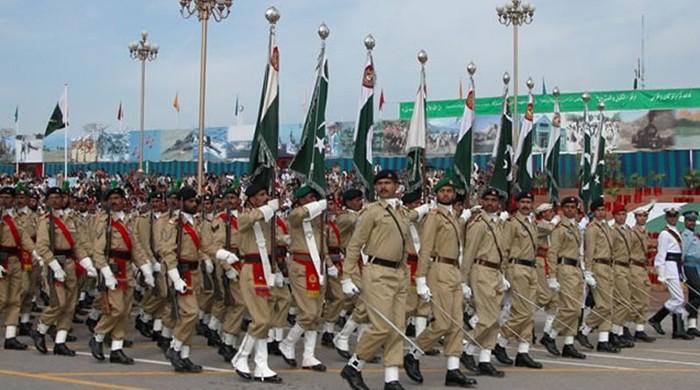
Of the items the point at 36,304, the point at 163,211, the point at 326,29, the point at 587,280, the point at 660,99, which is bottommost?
the point at 36,304

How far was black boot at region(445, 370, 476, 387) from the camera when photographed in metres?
8.61

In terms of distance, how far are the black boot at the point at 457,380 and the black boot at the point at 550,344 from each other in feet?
9.25

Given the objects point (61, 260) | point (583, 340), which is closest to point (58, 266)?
point (61, 260)

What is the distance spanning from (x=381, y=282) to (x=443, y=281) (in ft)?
3.34

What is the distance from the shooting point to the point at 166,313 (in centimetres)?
1100

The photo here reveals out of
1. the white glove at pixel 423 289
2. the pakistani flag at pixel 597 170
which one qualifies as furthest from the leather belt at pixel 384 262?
the pakistani flag at pixel 597 170

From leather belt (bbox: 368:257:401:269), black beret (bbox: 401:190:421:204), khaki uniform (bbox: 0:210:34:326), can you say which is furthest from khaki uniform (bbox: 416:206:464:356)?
khaki uniform (bbox: 0:210:34:326)

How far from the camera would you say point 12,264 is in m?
11.4

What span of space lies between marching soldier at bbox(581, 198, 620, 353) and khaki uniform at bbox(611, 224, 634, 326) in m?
0.38

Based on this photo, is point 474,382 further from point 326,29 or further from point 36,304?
point 36,304

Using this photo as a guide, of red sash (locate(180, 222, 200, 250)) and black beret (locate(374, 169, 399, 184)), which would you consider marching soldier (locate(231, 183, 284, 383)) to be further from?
red sash (locate(180, 222, 200, 250))

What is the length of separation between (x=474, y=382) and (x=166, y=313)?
4.19 metres

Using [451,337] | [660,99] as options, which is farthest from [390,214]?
[660,99]

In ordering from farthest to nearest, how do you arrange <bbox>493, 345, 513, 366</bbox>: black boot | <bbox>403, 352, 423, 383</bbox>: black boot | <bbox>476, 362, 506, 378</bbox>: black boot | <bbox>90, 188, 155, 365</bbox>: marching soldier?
<bbox>493, 345, 513, 366</bbox>: black boot < <bbox>90, 188, 155, 365</bbox>: marching soldier < <bbox>476, 362, 506, 378</bbox>: black boot < <bbox>403, 352, 423, 383</bbox>: black boot
